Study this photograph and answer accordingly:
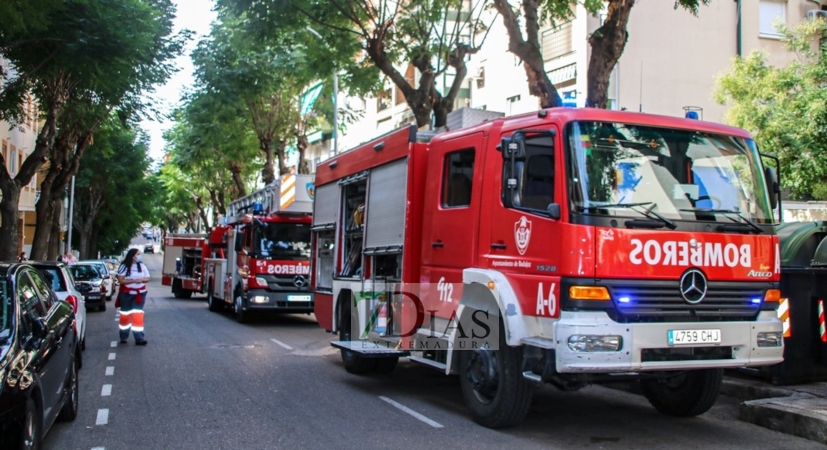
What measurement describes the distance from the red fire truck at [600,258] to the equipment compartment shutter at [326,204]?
332 cm

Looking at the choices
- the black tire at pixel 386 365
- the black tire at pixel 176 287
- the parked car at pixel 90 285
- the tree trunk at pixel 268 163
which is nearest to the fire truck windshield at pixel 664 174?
the black tire at pixel 386 365

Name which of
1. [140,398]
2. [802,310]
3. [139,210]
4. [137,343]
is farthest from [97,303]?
[139,210]

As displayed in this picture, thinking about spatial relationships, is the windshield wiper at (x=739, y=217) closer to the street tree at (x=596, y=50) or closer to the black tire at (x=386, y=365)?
the street tree at (x=596, y=50)

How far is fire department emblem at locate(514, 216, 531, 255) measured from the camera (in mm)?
7125

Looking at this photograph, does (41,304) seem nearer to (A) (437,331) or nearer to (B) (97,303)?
(A) (437,331)

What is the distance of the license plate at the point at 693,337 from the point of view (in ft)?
21.8

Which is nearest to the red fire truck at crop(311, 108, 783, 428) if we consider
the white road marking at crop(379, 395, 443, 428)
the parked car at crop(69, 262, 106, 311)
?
the white road marking at crop(379, 395, 443, 428)

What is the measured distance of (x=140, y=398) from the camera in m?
9.24

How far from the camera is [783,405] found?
26.1 feet

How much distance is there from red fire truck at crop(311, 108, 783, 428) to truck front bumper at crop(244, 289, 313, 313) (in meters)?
10.2

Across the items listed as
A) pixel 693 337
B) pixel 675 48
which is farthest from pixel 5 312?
pixel 675 48

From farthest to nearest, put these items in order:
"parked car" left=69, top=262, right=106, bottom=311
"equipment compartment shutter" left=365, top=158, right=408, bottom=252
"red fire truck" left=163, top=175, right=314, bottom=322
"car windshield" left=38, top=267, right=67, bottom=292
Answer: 1. "parked car" left=69, top=262, right=106, bottom=311
2. "red fire truck" left=163, top=175, right=314, bottom=322
3. "car windshield" left=38, top=267, right=67, bottom=292
4. "equipment compartment shutter" left=365, top=158, right=408, bottom=252

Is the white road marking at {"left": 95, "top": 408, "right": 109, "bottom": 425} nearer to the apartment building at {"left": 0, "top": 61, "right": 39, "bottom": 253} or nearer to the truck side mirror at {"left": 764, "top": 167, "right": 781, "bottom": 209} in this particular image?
the truck side mirror at {"left": 764, "top": 167, "right": 781, "bottom": 209}

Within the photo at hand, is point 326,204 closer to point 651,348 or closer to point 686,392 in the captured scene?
point 686,392
